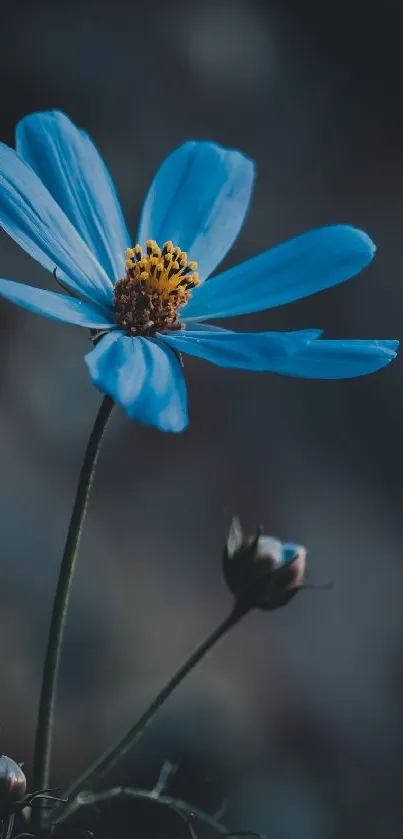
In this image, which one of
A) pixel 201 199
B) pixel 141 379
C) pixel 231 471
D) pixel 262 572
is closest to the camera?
pixel 141 379

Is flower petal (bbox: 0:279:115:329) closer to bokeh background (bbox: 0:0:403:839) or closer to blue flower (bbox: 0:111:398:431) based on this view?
blue flower (bbox: 0:111:398:431)

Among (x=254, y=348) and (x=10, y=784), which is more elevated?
(x=254, y=348)

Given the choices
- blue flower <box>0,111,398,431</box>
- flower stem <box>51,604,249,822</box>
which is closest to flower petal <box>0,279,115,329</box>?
blue flower <box>0,111,398,431</box>

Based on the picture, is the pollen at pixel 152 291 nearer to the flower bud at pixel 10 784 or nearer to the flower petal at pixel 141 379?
the flower petal at pixel 141 379

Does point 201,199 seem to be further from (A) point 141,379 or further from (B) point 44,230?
(A) point 141,379

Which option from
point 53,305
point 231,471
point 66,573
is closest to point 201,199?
point 53,305

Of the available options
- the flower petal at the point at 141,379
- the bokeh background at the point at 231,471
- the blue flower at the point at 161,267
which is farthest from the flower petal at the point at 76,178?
the bokeh background at the point at 231,471
